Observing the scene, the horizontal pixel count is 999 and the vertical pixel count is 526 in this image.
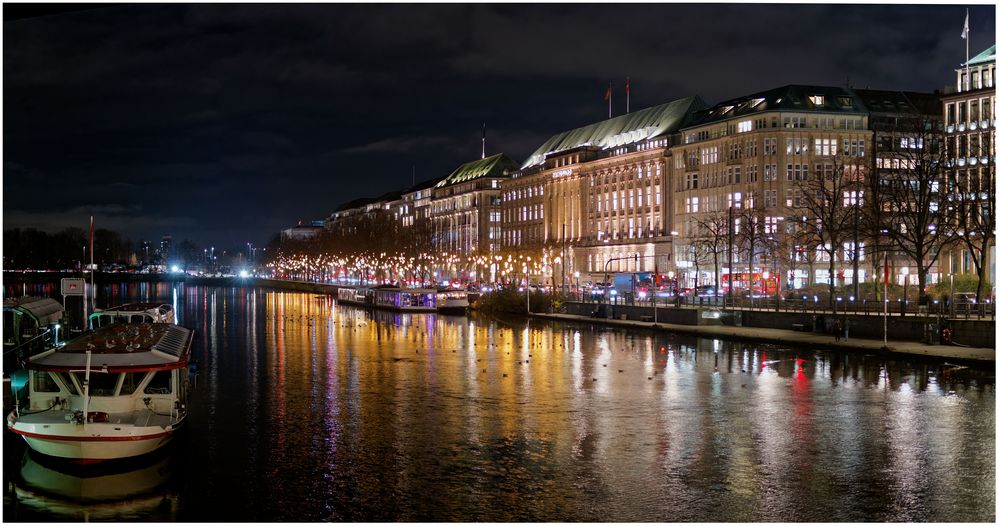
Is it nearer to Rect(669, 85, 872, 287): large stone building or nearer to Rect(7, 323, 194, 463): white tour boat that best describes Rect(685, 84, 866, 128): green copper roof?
Rect(669, 85, 872, 287): large stone building

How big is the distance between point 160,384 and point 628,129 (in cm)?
13325

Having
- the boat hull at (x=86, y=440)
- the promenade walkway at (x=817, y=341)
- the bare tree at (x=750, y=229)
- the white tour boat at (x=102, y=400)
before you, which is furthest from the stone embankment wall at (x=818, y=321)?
the boat hull at (x=86, y=440)

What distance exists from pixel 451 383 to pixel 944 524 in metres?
25.0

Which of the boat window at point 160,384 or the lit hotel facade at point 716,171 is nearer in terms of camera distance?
the boat window at point 160,384

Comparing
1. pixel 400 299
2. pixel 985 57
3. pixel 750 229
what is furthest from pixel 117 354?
pixel 400 299

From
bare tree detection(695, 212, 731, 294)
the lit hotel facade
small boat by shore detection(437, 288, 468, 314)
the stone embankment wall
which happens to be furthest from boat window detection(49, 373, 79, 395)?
bare tree detection(695, 212, 731, 294)

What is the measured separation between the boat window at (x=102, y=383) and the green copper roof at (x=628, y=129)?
119776 millimetres

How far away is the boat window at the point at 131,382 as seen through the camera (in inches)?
1072

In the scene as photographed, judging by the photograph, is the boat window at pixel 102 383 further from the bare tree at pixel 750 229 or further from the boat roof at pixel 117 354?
the bare tree at pixel 750 229

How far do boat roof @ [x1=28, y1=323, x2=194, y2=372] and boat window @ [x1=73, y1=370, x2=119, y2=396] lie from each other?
362 millimetres

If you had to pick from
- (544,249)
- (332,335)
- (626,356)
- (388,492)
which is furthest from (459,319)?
(388,492)

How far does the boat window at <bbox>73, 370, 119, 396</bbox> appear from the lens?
26.8 m

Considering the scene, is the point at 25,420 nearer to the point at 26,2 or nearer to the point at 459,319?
the point at 26,2

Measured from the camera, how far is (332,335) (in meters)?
71.1
